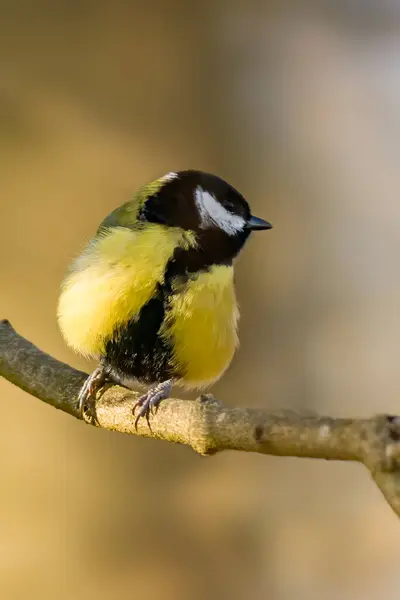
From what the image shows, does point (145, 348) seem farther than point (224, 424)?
Yes

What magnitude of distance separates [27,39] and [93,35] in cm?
9

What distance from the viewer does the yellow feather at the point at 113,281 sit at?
1.67 ft

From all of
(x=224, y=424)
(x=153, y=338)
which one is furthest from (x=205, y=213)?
(x=224, y=424)

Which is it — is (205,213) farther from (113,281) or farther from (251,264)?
(251,264)

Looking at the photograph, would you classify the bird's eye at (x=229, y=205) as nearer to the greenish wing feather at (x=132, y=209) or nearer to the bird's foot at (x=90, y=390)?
the greenish wing feather at (x=132, y=209)

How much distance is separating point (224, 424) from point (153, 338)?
0.54 ft

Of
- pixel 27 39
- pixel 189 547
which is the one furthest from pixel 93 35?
pixel 189 547

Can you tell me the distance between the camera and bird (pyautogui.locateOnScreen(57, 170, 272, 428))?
511mm

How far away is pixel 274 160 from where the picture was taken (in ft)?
3.13

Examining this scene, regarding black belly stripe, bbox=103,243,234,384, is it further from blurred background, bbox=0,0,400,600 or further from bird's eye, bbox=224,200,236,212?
blurred background, bbox=0,0,400,600

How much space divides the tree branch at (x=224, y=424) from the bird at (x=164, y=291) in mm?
23

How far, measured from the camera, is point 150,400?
0.49m

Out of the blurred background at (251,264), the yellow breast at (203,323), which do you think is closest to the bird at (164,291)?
the yellow breast at (203,323)

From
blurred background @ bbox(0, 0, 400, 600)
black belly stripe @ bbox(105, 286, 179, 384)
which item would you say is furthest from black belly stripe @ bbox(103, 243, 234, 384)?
blurred background @ bbox(0, 0, 400, 600)
